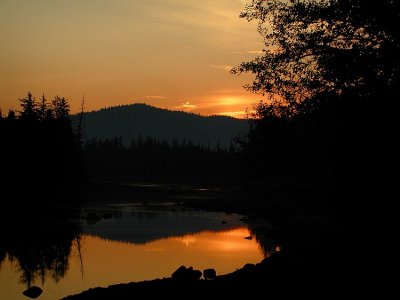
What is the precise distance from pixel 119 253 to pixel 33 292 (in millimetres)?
11105

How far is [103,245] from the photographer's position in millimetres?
36812

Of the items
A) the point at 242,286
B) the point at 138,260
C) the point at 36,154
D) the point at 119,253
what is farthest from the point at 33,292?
the point at 36,154

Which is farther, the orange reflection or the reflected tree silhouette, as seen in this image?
the reflected tree silhouette

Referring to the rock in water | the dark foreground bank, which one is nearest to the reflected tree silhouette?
the rock in water

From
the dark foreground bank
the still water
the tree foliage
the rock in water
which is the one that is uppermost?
the tree foliage

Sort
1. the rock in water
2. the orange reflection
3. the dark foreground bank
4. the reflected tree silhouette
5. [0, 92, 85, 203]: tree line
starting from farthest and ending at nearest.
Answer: [0, 92, 85, 203]: tree line < the reflected tree silhouette < the orange reflection < the rock in water < the dark foreground bank

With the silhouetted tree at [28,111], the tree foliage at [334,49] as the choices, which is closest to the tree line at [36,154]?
the silhouetted tree at [28,111]

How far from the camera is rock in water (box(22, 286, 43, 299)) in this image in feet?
73.7

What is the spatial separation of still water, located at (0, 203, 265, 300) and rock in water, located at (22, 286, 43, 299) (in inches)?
11.2

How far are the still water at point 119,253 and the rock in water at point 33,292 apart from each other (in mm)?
284

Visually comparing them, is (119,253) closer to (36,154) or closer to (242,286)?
(242,286)

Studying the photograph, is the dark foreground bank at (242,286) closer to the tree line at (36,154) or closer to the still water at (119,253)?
the still water at (119,253)

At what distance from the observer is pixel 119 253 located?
110 ft

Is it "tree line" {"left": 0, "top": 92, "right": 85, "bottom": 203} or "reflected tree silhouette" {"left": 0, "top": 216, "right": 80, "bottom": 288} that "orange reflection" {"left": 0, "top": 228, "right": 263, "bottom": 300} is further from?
"tree line" {"left": 0, "top": 92, "right": 85, "bottom": 203}
